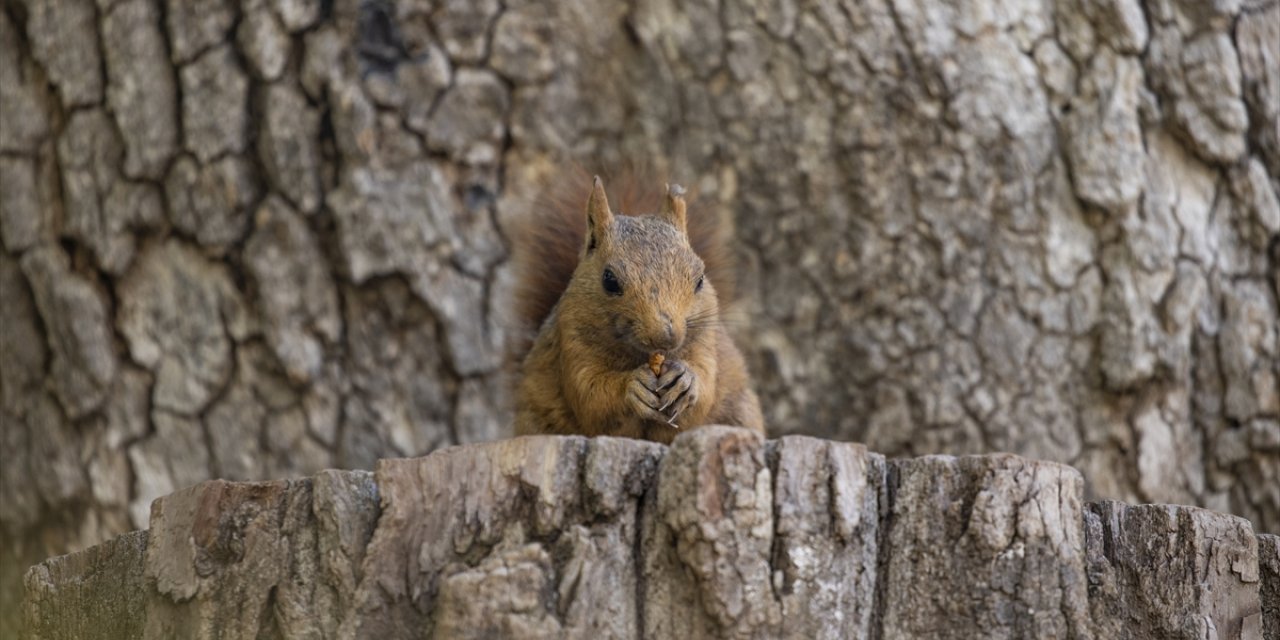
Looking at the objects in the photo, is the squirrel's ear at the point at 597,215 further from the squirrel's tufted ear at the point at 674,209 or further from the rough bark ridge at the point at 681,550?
the rough bark ridge at the point at 681,550

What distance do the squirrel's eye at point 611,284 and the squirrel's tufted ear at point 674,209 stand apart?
0.23m

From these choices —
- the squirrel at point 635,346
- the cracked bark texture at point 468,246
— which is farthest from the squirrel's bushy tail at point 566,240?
the cracked bark texture at point 468,246

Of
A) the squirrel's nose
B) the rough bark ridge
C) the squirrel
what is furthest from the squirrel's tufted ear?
the rough bark ridge

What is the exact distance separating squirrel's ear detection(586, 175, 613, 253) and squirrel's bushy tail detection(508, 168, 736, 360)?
22 centimetres

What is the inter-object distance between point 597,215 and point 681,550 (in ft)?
3.24

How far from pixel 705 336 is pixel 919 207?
82cm

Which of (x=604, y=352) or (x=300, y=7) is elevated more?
(x=300, y=7)

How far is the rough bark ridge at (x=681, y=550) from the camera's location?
1589 millimetres

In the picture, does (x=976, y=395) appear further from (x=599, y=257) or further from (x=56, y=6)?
(x=56, y=6)

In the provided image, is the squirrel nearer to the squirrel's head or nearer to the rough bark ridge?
the squirrel's head

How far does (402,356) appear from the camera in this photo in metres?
3.09

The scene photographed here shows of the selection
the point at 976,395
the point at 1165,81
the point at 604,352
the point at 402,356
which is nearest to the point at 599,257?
the point at 604,352

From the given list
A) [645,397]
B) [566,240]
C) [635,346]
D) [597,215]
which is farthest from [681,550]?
[566,240]

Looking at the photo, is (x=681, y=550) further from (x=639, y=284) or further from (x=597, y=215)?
(x=597, y=215)
